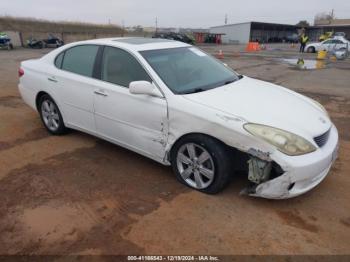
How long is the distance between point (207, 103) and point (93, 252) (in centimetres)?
178

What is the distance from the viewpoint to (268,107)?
3.48 meters

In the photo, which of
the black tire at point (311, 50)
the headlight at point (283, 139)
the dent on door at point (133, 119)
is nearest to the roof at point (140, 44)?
the dent on door at point (133, 119)

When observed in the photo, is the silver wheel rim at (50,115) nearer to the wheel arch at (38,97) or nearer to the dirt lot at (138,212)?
the wheel arch at (38,97)

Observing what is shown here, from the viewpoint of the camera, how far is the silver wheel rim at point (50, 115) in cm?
510

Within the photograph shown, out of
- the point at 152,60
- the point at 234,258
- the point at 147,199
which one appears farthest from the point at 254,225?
the point at 152,60

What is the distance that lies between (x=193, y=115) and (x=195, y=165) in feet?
1.80

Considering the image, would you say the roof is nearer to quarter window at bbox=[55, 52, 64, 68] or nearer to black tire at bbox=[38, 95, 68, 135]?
quarter window at bbox=[55, 52, 64, 68]

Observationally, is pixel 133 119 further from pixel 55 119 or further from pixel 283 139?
pixel 55 119

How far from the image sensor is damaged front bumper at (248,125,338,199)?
298 cm

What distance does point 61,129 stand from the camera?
5.15 metres

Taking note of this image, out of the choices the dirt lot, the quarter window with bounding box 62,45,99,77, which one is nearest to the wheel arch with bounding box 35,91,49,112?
the quarter window with bounding box 62,45,99,77

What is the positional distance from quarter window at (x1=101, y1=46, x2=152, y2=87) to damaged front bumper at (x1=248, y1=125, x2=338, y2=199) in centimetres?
171

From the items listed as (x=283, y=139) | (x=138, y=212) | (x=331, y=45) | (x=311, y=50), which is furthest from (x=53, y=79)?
(x=311, y=50)

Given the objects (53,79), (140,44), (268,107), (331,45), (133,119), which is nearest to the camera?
(268,107)
